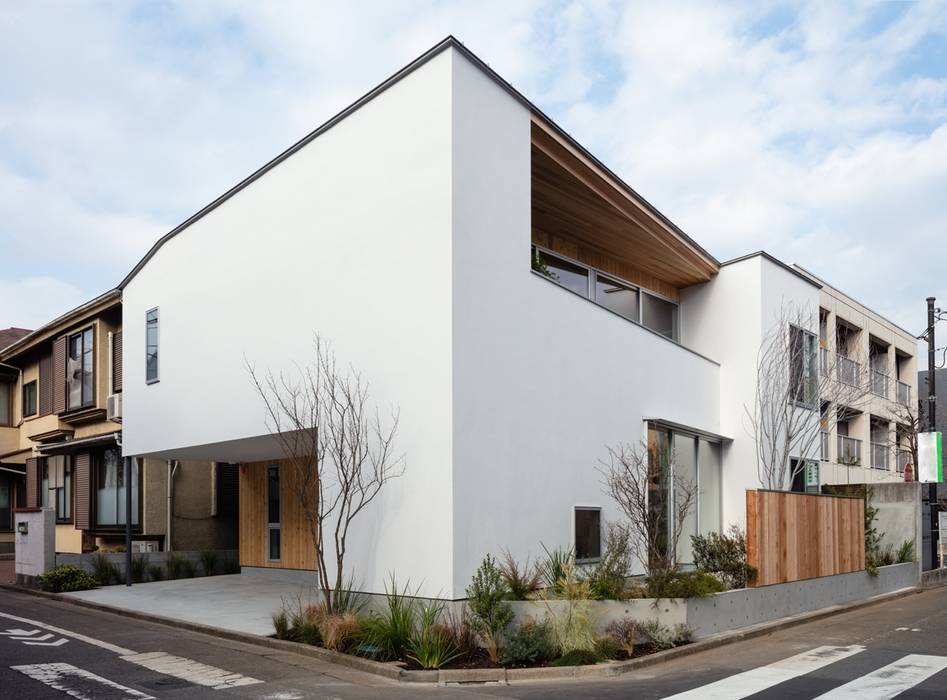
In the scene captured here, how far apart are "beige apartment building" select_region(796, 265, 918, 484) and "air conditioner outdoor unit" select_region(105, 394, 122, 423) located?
19.2 metres

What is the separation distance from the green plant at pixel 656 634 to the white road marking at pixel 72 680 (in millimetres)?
5978

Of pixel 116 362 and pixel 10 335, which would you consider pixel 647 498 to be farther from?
pixel 10 335

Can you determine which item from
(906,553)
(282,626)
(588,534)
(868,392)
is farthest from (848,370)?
(282,626)

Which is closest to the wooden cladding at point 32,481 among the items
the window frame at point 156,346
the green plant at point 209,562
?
the green plant at point 209,562

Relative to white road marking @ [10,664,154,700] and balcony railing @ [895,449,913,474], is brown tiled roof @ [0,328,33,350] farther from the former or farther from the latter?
balcony railing @ [895,449,913,474]

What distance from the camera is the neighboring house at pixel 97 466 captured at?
22703 millimetres

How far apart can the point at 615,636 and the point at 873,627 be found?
5.39 m

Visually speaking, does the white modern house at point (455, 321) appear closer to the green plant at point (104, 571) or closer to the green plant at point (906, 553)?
the green plant at point (104, 571)

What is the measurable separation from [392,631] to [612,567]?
129 inches

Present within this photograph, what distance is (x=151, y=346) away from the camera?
61.8ft

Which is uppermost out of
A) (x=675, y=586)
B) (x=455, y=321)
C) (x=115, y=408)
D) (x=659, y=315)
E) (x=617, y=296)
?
(x=617, y=296)

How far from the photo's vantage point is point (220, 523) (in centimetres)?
2394

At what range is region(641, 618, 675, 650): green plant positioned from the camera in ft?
38.2

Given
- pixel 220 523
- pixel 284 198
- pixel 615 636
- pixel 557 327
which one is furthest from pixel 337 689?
pixel 220 523
